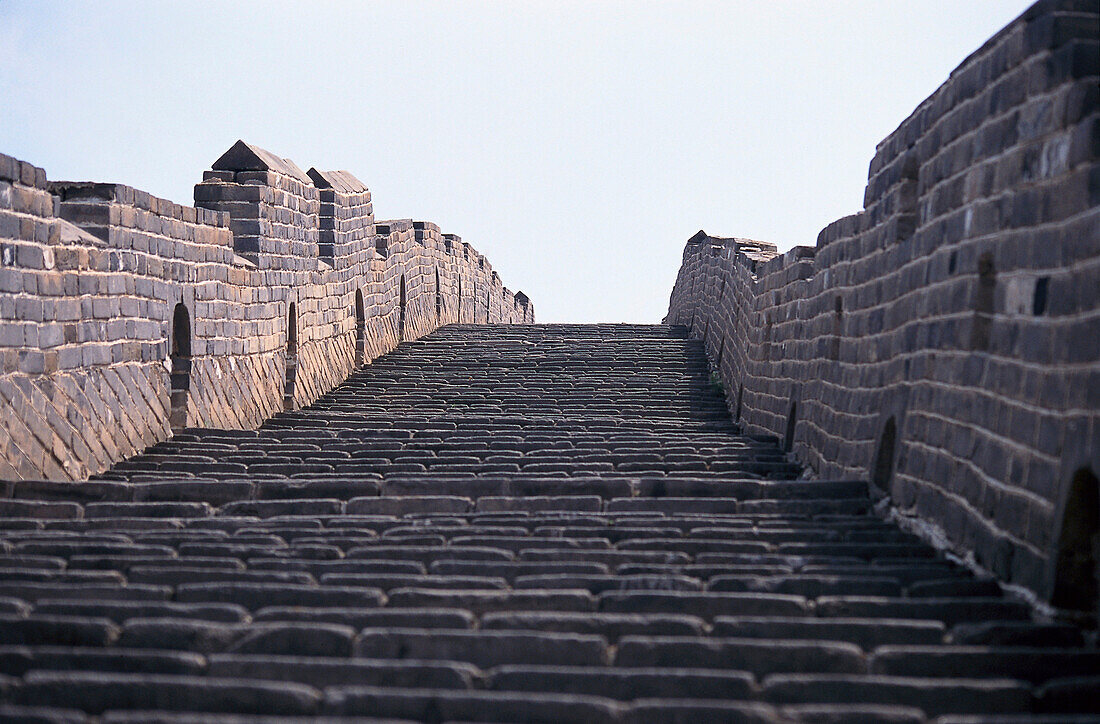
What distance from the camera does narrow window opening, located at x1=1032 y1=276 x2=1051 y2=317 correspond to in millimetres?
3475

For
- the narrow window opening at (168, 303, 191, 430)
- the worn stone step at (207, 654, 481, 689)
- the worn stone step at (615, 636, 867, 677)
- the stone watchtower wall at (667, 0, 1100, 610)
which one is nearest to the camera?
the worn stone step at (207, 654, 481, 689)

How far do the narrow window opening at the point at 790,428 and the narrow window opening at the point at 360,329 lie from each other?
5.88 m

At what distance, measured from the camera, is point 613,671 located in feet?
9.13

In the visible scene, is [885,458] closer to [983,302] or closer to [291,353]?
[983,302]

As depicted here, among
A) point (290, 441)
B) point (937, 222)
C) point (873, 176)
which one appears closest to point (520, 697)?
point (937, 222)

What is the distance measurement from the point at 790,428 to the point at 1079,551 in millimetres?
4178

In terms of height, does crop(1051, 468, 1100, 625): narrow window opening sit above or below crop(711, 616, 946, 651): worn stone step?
above

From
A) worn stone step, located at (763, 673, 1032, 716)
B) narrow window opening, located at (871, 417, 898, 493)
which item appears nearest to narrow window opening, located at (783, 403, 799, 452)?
narrow window opening, located at (871, 417, 898, 493)

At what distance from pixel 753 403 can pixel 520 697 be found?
21.1 feet

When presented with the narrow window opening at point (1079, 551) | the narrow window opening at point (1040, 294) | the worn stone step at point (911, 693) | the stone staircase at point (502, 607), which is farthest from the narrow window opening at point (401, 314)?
the worn stone step at point (911, 693)

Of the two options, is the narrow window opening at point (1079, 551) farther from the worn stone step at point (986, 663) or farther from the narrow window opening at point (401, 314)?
the narrow window opening at point (401, 314)

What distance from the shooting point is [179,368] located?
768cm

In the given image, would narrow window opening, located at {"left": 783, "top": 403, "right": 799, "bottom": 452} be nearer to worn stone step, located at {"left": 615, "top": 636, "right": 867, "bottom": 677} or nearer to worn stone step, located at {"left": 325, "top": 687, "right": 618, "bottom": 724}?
worn stone step, located at {"left": 615, "top": 636, "right": 867, "bottom": 677}

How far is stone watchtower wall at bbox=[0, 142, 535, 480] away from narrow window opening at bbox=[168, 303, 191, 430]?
10 mm
